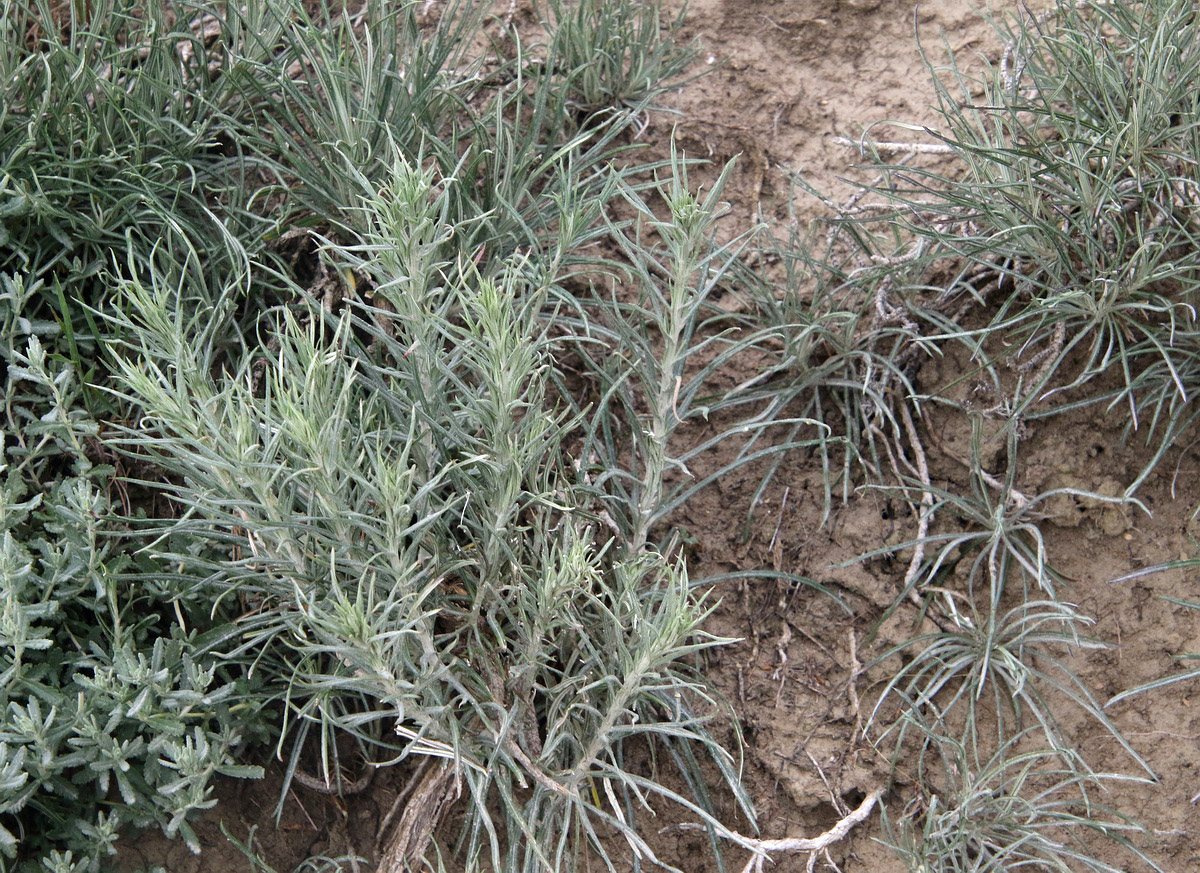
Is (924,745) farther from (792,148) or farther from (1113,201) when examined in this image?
(792,148)

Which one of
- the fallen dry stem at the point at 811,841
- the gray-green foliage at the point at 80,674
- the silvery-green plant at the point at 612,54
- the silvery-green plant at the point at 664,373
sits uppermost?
the silvery-green plant at the point at 612,54

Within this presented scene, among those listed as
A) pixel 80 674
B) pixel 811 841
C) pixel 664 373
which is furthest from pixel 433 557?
pixel 811 841

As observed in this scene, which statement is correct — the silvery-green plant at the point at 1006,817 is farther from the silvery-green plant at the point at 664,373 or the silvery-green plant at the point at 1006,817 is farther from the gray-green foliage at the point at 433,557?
the silvery-green plant at the point at 664,373

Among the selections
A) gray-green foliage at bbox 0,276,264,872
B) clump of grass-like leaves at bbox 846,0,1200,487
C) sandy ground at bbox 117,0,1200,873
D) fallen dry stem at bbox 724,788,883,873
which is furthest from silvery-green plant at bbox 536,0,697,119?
fallen dry stem at bbox 724,788,883,873

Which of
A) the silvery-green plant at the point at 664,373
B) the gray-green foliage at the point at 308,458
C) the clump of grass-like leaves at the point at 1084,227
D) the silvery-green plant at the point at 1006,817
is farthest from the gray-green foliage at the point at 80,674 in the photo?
the clump of grass-like leaves at the point at 1084,227

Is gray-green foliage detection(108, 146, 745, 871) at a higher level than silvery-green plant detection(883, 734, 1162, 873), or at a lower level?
higher

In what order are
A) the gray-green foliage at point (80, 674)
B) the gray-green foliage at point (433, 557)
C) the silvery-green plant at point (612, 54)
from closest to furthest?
the gray-green foliage at point (433, 557) → the gray-green foliage at point (80, 674) → the silvery-green plant at point (612, 54)

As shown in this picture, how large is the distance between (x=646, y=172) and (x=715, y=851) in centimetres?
167

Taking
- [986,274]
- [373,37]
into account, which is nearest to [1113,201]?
[986,274]

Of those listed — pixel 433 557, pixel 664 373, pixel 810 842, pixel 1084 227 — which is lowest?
pixel 810 842

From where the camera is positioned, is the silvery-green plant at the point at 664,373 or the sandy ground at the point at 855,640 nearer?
the silvery-green plant at the point at 664,373

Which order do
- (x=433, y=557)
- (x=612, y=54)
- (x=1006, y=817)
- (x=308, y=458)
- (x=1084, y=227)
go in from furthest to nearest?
(x=612, y=54)
(x=1084, y=227)
(x=1006, y=817)
(x=433, y=557)
(x=308, y=458)

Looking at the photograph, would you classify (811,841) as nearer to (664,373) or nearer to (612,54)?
(664,373)

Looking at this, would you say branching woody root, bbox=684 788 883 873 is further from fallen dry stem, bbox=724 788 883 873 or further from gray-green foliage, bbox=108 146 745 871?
gray-green foliage, bbox=108 146 745 871
